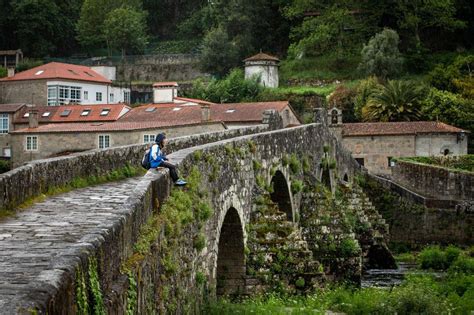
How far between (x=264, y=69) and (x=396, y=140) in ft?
65.8

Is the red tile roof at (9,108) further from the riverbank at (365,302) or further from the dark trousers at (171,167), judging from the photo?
the dark trousers at (171,167)

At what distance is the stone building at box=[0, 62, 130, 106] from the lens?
7200 centimetres

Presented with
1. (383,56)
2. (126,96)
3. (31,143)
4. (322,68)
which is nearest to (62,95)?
(126,96)

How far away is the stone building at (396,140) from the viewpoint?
57.1 meters

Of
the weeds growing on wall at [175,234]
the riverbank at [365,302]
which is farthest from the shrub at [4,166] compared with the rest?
the weeds growing on wall at [175,234]

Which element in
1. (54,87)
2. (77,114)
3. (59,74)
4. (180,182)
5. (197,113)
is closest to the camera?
(180,182)

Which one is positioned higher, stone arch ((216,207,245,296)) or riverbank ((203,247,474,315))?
stone arch ((216,207,245,296))

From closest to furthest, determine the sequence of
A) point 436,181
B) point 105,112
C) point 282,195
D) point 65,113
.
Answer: point 282,195, point 436,181, point 105,112, point 65,113

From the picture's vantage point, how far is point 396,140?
57656 millimetres

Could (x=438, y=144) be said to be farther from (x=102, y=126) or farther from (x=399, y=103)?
(x=102, y=126)

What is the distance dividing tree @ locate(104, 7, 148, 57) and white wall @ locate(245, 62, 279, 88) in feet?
63.0

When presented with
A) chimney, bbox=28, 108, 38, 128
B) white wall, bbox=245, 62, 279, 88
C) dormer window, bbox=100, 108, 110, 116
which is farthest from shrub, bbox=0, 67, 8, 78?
dormer window, bbox=100, 108, 110, 116

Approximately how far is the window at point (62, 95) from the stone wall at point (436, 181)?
32033 mm

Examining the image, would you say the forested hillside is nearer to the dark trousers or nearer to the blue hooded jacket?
the blue hooded jacket
